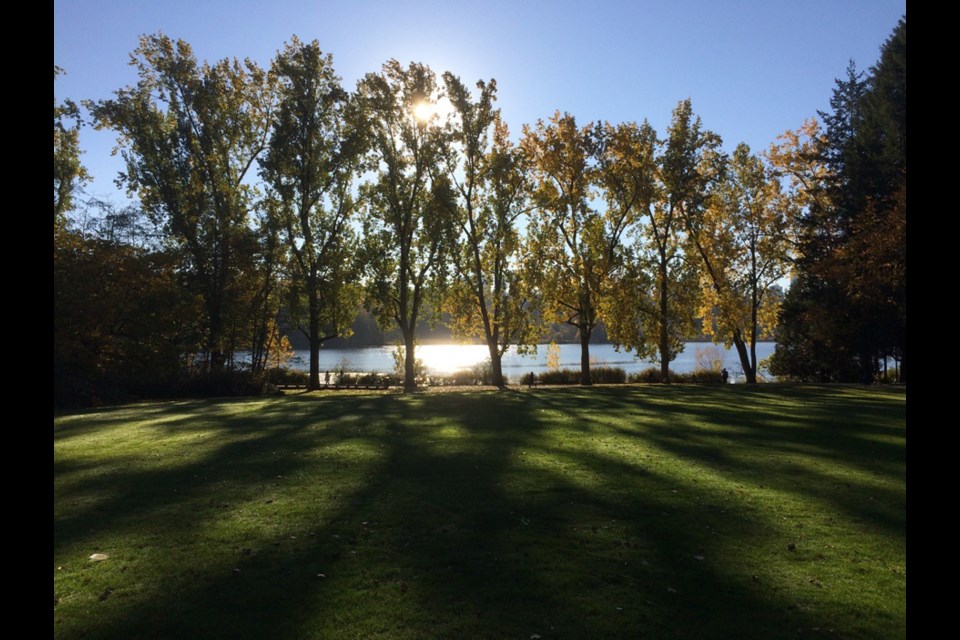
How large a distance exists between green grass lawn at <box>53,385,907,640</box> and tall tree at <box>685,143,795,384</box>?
85.7 feet

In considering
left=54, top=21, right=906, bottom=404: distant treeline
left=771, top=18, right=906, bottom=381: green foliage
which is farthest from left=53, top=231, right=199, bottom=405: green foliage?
left=771, top=18, right=906, bottom=381: green foliage

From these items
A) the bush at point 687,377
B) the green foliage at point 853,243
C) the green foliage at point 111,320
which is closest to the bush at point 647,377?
the bush at point 687,377

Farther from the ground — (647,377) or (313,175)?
(313,175)

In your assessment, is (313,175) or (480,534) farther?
(313,175)

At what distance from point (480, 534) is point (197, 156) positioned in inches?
1508

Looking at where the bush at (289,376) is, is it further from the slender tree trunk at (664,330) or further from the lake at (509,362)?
the slender tree trunk at (664,330)

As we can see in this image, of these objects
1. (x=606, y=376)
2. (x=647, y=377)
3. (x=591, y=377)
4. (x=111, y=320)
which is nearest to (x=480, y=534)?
(x=111, y=320)

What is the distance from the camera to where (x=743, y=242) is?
40.4 metres

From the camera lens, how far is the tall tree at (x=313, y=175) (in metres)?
36.6

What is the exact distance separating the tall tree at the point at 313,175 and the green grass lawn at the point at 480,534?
950 inches

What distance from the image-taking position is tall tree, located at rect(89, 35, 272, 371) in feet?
119

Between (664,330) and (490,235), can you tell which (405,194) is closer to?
(490,235)

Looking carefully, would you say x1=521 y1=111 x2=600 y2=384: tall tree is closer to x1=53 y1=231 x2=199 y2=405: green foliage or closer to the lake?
the lake

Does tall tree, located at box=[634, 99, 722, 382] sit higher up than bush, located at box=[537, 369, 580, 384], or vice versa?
tall tree, located at box=[634, 99, 722, 382]
